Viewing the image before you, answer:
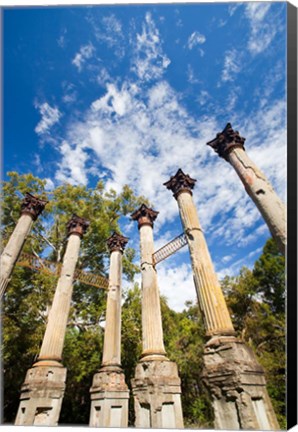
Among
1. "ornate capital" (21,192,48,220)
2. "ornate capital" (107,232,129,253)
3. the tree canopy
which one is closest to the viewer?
"ornate capital" (21,192,48,220)

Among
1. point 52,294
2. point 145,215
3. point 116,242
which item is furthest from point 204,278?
point 52,294

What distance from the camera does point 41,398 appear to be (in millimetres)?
5598

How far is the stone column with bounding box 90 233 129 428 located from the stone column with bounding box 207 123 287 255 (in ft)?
16.6

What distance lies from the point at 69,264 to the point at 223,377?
17.9 feet

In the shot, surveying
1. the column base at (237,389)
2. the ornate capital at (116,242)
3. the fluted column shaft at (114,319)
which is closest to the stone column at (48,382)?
the fluted column shaft at (114,319)

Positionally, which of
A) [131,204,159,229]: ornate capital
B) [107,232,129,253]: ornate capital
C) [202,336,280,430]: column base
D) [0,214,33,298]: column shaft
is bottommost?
[202,336,280,430]: column base

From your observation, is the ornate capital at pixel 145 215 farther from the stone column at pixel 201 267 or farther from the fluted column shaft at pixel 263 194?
the fluted column shaft at pixel 263 194

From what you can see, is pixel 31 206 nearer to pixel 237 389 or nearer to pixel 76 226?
pixel 76 226

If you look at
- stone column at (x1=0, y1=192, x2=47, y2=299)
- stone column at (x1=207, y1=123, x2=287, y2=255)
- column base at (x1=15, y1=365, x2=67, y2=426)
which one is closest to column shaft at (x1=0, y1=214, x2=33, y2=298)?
stone column at (x1=0, y1=192, x2=47, y2=299)

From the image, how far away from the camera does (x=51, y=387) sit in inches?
229

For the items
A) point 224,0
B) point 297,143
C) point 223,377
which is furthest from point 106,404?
point 224,0

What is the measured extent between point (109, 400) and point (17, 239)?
450 cm

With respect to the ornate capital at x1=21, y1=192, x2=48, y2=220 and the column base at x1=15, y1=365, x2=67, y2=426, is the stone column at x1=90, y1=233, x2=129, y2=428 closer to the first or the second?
the column base at x1=15, y1=365, x2=67, y2=426

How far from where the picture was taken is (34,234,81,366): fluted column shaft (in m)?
6.42
